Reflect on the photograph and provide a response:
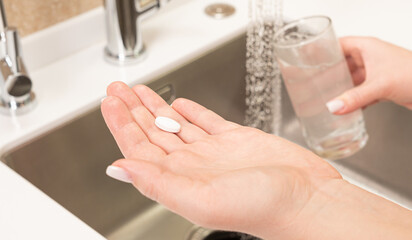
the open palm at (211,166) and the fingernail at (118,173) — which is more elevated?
the fingernail at (118,173)

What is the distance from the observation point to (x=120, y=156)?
90 cm

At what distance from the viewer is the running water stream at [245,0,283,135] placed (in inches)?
38.2

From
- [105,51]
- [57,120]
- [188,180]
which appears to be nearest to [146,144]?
[188,180]

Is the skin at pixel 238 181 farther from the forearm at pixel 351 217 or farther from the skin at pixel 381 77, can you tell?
the skin at pixel 381 77

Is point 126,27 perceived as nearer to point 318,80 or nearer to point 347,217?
point 318,80

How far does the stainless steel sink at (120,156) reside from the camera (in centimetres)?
81

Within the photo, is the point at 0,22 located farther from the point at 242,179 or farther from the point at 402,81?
the point at 402,81

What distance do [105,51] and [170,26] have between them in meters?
0.15

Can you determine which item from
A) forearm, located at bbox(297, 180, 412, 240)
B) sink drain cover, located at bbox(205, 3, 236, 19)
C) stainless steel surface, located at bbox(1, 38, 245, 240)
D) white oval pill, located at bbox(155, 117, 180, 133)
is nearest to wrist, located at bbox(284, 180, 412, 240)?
forearm, located at bbox(297, 180, 412, 240)

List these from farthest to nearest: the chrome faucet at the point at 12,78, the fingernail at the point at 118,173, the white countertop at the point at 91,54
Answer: the chrome faucet at the point at 12,78, the white countertop at the point at 91,54, the fingernail at the point at 118,173

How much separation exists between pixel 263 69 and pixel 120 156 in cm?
29

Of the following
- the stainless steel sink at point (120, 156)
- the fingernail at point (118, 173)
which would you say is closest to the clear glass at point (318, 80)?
the stainless steel sink at point (120, 156)

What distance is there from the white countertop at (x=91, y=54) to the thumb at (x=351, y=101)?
0.57ft

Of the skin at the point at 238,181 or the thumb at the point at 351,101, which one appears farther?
the thumb at the point at 351,101
